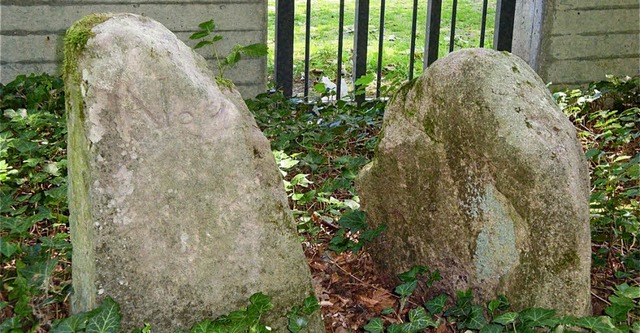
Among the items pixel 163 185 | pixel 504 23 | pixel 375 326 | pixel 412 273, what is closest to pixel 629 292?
pixel 412 273

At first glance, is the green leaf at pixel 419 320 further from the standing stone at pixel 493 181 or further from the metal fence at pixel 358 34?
the metal fence at pixel 358 34

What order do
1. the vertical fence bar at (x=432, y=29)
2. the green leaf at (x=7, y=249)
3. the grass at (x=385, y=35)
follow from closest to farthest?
1. the green leaf at (x=7, y=249)
2. the vertical fence bar at (x=432, y=29)
3. the grass at (x=385, y=35)

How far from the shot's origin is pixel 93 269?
2.19 meters

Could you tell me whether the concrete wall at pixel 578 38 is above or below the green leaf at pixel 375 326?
above

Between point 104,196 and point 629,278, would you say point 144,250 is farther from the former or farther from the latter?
point 629,278

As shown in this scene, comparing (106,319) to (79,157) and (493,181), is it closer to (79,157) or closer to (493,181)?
(79,157)

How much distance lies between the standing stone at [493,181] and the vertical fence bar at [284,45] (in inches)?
108

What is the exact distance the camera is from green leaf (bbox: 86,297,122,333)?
2.16 metres

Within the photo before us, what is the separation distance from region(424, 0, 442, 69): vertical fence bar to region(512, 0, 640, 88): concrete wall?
702 mm

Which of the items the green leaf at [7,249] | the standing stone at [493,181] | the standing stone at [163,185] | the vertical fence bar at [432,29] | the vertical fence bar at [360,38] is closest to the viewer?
the standing stone at [163,185]

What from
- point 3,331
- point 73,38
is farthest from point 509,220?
point 3,331

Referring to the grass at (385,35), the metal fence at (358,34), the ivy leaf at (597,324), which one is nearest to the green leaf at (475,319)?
the ivy leaf at (597,324)

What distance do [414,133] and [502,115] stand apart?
0.38 meters

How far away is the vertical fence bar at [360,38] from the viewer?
5.50 metres
